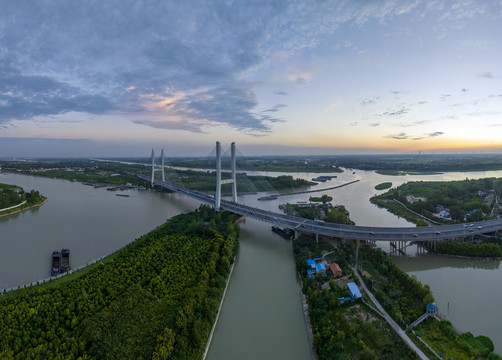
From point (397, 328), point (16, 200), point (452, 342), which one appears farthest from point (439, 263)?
point (16, 200)

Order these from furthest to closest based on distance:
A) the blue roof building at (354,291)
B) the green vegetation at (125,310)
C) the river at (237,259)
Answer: the blue roof building at (354,291) → the river at (237,259) → the green vegetation at (125,310)

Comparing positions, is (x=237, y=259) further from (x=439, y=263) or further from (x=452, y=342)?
(x=439, y=263)

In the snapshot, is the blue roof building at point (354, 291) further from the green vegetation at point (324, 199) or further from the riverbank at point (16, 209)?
the riverbank at point (16, 209)

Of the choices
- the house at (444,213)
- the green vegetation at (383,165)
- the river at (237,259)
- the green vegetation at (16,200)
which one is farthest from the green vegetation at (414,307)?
the green vegetation at (16,200)

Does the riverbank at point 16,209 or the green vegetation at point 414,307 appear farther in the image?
the riverbank at point 16,209

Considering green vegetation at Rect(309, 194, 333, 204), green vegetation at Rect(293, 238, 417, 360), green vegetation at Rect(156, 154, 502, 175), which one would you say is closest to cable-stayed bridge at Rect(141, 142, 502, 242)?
green vegetation at Rect(293, 238, 417, 360)
